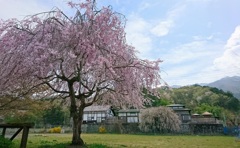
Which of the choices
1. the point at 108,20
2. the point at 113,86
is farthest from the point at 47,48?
the point at 113,86

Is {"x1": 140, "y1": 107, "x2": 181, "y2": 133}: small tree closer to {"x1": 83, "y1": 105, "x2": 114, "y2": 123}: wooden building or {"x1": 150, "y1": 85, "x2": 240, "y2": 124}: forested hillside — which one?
{"x1": 83, "y1": 105, "x2": 114, "y2": 123}: wooden building

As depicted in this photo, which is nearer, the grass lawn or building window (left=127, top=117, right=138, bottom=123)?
the grass lawn

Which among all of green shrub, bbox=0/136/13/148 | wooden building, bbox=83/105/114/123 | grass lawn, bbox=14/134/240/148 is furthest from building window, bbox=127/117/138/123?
green shrub, bbox=0/136/13/148

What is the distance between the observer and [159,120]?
34594 millimetres

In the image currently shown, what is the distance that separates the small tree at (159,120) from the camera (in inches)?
1335

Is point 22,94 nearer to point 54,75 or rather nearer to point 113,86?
point 54,75

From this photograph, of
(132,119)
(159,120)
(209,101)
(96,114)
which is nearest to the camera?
(159,120)

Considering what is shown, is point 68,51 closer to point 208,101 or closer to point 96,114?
point 96,114

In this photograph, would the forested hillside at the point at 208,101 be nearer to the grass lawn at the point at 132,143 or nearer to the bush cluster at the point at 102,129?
the bush cluster at the point at 102,129

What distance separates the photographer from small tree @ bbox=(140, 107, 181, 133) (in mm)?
33906

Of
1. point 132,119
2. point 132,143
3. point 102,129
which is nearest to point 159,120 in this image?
point 102,129

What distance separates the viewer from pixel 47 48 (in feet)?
26.2

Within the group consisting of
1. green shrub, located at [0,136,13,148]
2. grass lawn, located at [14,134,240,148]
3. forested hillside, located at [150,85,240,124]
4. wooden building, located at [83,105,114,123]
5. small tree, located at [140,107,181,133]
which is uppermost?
forested hillside, located at [150,85,240,124]

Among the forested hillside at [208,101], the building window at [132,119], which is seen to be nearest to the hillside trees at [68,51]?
the building window at [132,119]
